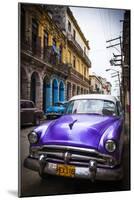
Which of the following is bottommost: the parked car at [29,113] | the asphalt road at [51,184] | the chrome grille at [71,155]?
the asphalt road at [51,184]

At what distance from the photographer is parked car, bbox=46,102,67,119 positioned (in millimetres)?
3578

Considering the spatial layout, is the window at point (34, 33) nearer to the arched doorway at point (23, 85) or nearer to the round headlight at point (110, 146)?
the arched doorway at point (23, 85)

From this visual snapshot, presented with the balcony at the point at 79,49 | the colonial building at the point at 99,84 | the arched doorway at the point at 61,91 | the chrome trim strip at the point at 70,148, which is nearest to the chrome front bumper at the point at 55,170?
the chrome trim strip at the point at 70,148

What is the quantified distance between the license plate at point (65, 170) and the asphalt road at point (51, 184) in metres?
0.05

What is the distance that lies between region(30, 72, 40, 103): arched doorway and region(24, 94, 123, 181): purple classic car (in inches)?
9.9

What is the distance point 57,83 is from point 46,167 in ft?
2.47

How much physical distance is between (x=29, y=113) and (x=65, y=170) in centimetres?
57

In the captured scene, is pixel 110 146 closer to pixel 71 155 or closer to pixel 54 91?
pixel 71 155

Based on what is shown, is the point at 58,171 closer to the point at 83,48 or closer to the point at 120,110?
the point at 120,110

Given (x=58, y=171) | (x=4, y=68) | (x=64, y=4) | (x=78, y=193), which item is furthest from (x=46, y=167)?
(x=64, y=4)

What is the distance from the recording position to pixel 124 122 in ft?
12.4

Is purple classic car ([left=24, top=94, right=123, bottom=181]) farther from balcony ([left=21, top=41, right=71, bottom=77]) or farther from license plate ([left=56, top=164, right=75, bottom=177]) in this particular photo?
balcony ([left=21, top=41, right=71, bottom=77])

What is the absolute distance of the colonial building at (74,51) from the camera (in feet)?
11.9

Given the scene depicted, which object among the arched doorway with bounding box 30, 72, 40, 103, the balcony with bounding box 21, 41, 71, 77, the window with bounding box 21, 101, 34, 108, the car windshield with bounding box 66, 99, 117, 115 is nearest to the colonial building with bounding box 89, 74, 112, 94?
the car windshield with bounding box 66, 99, 117, 115
